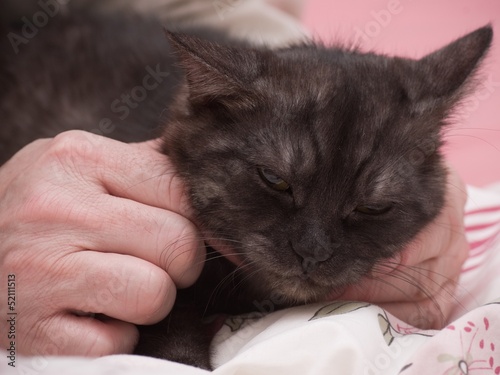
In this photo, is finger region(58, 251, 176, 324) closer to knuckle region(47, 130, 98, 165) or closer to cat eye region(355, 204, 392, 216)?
knuckle region(47, 130, 98, 165)

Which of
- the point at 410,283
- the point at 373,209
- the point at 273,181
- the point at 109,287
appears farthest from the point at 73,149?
the point at 410,283

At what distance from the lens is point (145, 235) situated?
3.79 ft

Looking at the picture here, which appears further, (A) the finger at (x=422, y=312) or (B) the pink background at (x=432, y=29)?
(B) the pink background at (x=432, y=29)

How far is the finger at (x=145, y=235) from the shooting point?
1146 millimetres

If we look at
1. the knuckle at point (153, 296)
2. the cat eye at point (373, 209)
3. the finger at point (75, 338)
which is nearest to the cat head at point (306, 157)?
the cat eye at point (373, 209)

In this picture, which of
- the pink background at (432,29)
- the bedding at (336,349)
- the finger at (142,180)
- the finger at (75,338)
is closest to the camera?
the bedding at (336,349)

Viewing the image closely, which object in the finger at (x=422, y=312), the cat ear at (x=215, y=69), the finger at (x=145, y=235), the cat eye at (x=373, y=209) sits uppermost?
the cat ear at (x=215, y=69)

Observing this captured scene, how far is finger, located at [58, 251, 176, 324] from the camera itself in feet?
3.58

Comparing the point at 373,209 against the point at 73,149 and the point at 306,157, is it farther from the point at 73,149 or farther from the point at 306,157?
the point at 73,149

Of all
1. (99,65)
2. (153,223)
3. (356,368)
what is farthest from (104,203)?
(99,65)

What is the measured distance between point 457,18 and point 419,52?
339mm

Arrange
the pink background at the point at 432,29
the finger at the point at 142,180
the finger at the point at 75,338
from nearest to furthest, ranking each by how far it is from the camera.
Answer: the finger at the point at 75,338, the finger at the point at 142,180, the pink background at the point at 432,29

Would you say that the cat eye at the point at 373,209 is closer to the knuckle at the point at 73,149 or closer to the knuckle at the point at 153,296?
the knuckle at the point at 153,296

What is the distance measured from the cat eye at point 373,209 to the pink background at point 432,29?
48.7 inches
